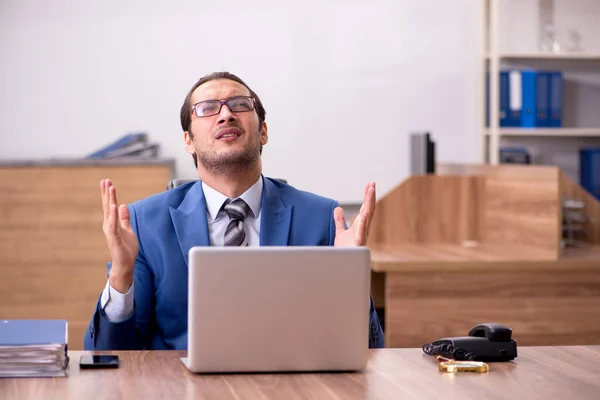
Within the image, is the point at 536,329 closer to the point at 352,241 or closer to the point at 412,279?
the point at 412,279

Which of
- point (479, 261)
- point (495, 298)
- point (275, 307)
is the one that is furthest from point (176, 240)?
point (495, 298)

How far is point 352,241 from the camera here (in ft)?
6.81

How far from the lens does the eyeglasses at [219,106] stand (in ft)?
7.90

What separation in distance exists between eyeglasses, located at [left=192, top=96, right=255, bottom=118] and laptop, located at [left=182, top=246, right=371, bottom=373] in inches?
29.8

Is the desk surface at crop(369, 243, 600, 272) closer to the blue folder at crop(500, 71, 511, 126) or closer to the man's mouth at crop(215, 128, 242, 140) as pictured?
the man's mouth at crop(215, 128, 242, 140)

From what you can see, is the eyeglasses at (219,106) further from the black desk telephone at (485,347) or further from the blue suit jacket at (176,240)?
the black desk telephone at (485,347)

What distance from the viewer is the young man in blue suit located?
2.34 m

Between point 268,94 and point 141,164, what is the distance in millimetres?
1094

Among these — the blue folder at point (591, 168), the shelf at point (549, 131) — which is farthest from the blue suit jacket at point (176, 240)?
the blue folder at point (591, 168)


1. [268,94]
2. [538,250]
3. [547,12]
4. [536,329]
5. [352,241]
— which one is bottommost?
[536,329]

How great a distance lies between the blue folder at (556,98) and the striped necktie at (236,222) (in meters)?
3.54

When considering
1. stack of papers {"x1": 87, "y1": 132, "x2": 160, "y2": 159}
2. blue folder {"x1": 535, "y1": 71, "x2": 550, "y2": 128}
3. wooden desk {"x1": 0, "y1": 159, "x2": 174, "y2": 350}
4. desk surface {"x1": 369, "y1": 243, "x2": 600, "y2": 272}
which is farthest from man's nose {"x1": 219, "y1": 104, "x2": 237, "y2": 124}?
blue folder {"x1": 535, "y1": 71, "x2": 550, "y2": 128}

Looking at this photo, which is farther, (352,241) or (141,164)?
(141,164)

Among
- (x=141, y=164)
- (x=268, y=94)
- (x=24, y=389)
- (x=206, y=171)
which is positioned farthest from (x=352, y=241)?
(x=268, y=94)
